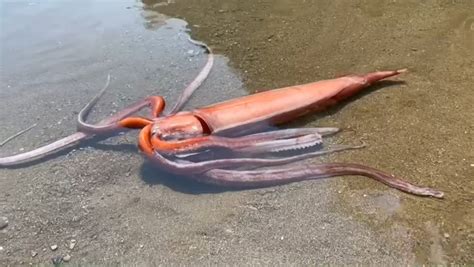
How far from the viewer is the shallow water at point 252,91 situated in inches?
124

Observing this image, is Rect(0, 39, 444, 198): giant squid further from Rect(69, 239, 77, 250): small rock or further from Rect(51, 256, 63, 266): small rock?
Rect(51, 256, 63, 266): small rock

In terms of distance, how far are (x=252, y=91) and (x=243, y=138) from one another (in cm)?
92

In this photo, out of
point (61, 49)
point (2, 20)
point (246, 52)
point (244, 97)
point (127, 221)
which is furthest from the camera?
point (2, 20)

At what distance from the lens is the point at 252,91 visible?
4.64 meters

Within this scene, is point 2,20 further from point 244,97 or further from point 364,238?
point 364,238

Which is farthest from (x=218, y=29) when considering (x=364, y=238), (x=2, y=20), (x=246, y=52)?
(x=364, y=238)

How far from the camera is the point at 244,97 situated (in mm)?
4230

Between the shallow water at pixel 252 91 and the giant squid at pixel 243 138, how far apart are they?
0.10m

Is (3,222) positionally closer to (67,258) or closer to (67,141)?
(67,258)

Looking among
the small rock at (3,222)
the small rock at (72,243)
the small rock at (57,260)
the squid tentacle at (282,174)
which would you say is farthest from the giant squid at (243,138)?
the small rock at (57,260)

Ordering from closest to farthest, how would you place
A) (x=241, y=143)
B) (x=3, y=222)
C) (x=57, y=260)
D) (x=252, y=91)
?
(x=57, y=260)
(x=3, y=222)
(x=241, y=143)
(x=252, y=91)

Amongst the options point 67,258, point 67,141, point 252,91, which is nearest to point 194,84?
point 252,91

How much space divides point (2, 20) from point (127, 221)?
467cm

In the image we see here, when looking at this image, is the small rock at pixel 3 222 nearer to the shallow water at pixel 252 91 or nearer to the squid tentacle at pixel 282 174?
the shallow water at pixel 252 91
